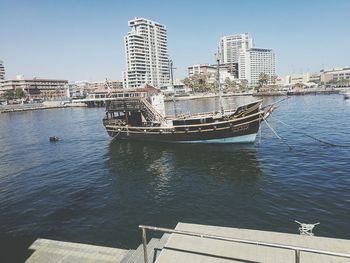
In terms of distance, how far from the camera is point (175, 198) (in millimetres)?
19609

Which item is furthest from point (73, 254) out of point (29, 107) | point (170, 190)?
point (29, 107)

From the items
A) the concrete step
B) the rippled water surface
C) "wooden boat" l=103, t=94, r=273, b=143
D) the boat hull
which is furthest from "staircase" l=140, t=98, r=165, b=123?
the concrete step

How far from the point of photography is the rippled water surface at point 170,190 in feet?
51.9

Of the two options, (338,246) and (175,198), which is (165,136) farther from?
(338,246)

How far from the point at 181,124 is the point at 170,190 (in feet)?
51.6

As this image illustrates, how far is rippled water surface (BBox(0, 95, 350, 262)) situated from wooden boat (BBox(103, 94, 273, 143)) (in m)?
1.58

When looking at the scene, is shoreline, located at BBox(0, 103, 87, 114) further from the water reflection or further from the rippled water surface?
the water reflection

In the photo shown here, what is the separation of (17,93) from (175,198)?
205 meters

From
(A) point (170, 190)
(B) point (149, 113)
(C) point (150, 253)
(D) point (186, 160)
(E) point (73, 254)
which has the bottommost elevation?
(A) point (170, 190)

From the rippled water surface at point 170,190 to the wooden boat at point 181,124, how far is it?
1584mm

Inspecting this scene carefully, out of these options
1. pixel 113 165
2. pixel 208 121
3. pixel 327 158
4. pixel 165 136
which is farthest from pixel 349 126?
pixel 113 165

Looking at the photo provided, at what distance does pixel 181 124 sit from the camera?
3606cm

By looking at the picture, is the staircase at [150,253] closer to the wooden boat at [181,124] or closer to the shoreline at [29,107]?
the wooden boat at [181,124]

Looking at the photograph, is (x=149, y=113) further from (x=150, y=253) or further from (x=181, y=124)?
(x=150, y=253)
